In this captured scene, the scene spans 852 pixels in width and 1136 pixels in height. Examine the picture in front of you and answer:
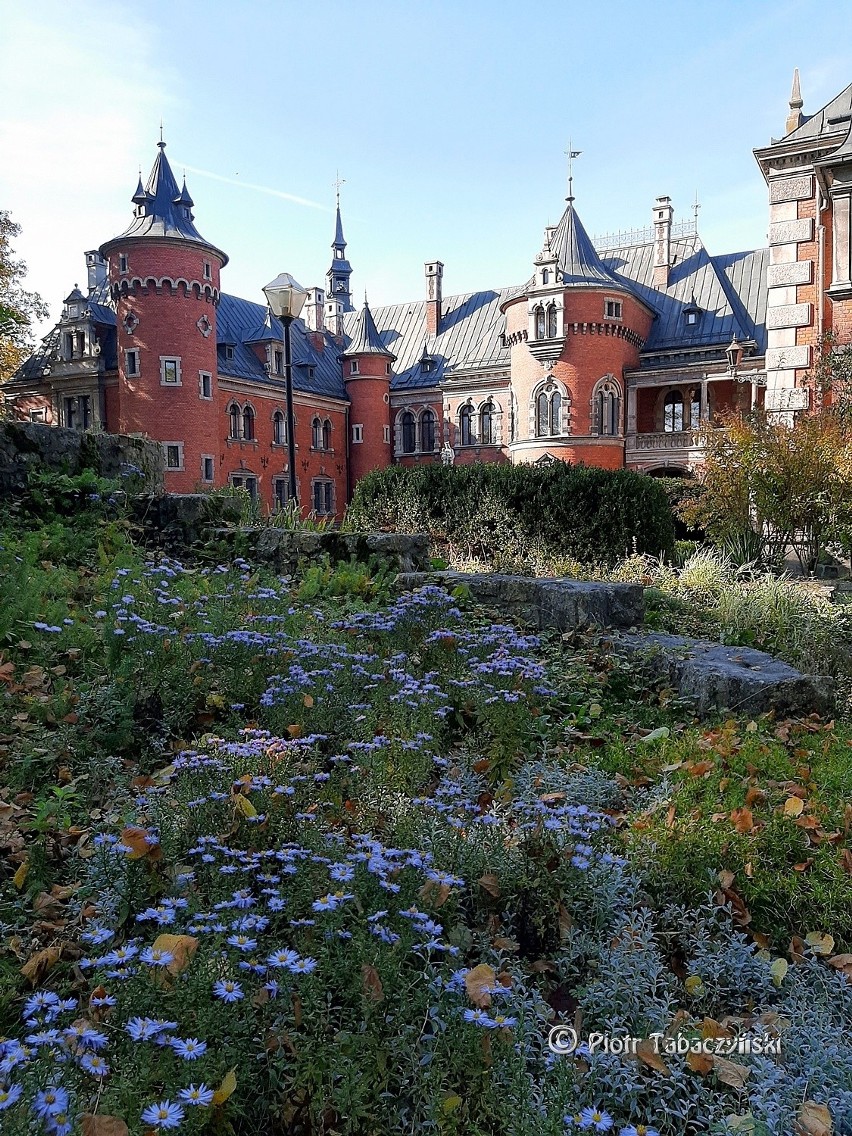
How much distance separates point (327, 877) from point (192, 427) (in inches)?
1108

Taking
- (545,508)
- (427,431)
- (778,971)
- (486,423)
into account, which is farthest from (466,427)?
(778,971)

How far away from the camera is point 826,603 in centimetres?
764

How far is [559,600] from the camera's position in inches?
246

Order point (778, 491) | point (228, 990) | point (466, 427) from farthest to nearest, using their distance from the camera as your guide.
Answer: point (466, 427) < point (778, 491) < point (228, 990)

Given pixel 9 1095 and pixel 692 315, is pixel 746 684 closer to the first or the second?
pixel 9 1095

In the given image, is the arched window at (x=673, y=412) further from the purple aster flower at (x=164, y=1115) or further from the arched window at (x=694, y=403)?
the purple aster flower at (x=164, y=1115)

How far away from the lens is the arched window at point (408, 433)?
3756 centimetres

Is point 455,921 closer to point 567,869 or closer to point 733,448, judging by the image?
point 567,869

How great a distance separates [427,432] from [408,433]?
1059mm

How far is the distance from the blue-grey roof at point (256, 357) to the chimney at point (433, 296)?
4739 millimetres

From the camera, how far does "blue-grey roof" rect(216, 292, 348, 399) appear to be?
32.5 m

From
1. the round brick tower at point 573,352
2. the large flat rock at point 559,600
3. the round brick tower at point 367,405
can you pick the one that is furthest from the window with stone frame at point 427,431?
the large flat rock at point 559,600

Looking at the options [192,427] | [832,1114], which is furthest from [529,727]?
[192,427]

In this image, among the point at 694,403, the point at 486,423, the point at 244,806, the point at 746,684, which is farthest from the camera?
the point at 486,423
